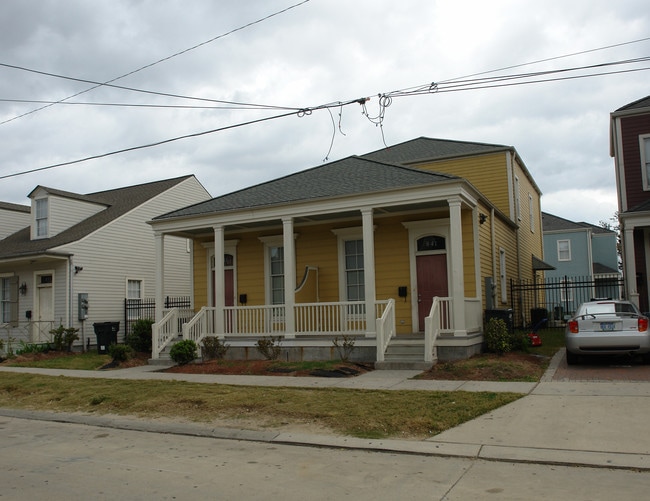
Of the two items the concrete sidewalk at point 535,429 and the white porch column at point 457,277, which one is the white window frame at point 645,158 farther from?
the concrete sidewalk at point 535,429

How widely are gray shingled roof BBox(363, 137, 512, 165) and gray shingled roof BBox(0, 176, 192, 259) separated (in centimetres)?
994

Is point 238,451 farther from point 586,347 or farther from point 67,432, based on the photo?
point 586,347

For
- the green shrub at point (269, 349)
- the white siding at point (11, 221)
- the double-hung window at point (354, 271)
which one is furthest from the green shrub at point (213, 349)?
the white siding at point (11, 221)

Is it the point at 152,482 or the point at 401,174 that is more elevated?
the point at 401,174

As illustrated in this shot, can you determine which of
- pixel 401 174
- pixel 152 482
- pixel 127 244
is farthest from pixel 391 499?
pixel 127 244

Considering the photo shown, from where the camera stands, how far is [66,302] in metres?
21.5

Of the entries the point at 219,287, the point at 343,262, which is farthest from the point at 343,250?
the point at 219,287

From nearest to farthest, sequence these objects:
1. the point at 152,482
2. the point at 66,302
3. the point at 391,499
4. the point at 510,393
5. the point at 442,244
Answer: the point at 391,499
the point at 152,482
the point at 510,393
the point at 442,244
the point at 66,302

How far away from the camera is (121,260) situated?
23906 millimetres

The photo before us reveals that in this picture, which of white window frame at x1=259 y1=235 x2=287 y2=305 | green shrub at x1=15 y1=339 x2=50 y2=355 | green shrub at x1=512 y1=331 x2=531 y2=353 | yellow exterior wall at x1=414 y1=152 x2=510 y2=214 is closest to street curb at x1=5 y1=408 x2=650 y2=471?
green shrub at x1=512 y1=331 x2=531 y2=353

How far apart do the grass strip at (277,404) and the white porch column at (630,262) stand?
850 cm

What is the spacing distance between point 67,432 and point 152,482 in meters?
3.63

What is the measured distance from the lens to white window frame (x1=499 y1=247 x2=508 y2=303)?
712 inches

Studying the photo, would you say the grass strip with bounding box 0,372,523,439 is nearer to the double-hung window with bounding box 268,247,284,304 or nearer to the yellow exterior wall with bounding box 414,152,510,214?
the double-hung window with bounding box 268,247,284,304
